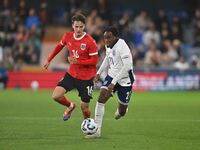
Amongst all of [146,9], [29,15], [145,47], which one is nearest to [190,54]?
[145,47]

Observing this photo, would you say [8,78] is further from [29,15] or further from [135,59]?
[135,59]

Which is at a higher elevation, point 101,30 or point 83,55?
point 101,30

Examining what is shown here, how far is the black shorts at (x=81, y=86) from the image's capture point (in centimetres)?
1253

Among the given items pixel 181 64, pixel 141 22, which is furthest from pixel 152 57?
pixel 141 22

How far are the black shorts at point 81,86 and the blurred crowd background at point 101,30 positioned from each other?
14.4 m

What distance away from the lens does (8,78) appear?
86.8ft

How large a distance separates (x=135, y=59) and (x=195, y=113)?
36.0ft

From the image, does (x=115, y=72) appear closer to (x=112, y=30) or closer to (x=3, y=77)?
(x=112, y=30)

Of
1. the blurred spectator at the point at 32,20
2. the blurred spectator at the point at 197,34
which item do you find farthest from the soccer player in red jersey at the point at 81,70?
the blurred spectator at the point at 197,34

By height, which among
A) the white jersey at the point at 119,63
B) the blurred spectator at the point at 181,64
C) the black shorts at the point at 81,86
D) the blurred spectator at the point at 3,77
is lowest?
the blurred spectator at the point at 3,77

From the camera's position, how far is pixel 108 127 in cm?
1370

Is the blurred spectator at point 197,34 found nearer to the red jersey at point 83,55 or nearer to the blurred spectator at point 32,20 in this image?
the blurred spectator at point 32,20

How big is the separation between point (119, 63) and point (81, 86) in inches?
34.7

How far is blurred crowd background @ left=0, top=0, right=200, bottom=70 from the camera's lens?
28.0 meters
